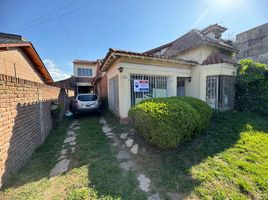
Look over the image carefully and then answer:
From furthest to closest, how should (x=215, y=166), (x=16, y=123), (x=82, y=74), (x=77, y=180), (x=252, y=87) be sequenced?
(x=82, y=74)
(x=252, y=87)
(x=215, y=166)
(x=16, y=123)
(x=77, y=180)

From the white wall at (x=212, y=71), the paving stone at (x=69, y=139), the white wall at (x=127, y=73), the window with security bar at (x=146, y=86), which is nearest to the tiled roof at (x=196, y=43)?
the white wall at (x=212, y=71)

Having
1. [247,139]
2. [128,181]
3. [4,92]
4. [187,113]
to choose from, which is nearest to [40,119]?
[4,92]

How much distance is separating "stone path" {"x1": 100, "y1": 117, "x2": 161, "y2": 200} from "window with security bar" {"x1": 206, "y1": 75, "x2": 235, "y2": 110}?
626 cm

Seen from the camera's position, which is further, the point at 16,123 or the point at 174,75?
the point at 174,75

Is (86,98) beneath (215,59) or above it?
beneath

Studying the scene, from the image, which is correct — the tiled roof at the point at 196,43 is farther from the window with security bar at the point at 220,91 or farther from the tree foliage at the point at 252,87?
the window with security bar at the point at 220,91

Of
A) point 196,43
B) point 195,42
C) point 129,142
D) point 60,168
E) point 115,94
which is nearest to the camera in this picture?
point 60,168

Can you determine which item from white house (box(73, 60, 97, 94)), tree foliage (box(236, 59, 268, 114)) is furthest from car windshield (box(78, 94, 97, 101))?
white house (box(73, 60, 97, 94))

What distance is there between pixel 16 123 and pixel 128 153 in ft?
10.2

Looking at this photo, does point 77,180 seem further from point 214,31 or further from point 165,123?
point 214,31

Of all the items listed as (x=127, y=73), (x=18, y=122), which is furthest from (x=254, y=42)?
(x=18, y=122)

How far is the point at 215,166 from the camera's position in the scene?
3643mm

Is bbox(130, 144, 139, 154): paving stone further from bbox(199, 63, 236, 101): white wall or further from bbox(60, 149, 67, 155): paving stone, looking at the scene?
bbox(199, 63, 236, 101): white wall

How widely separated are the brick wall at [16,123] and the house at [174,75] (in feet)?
11.9
